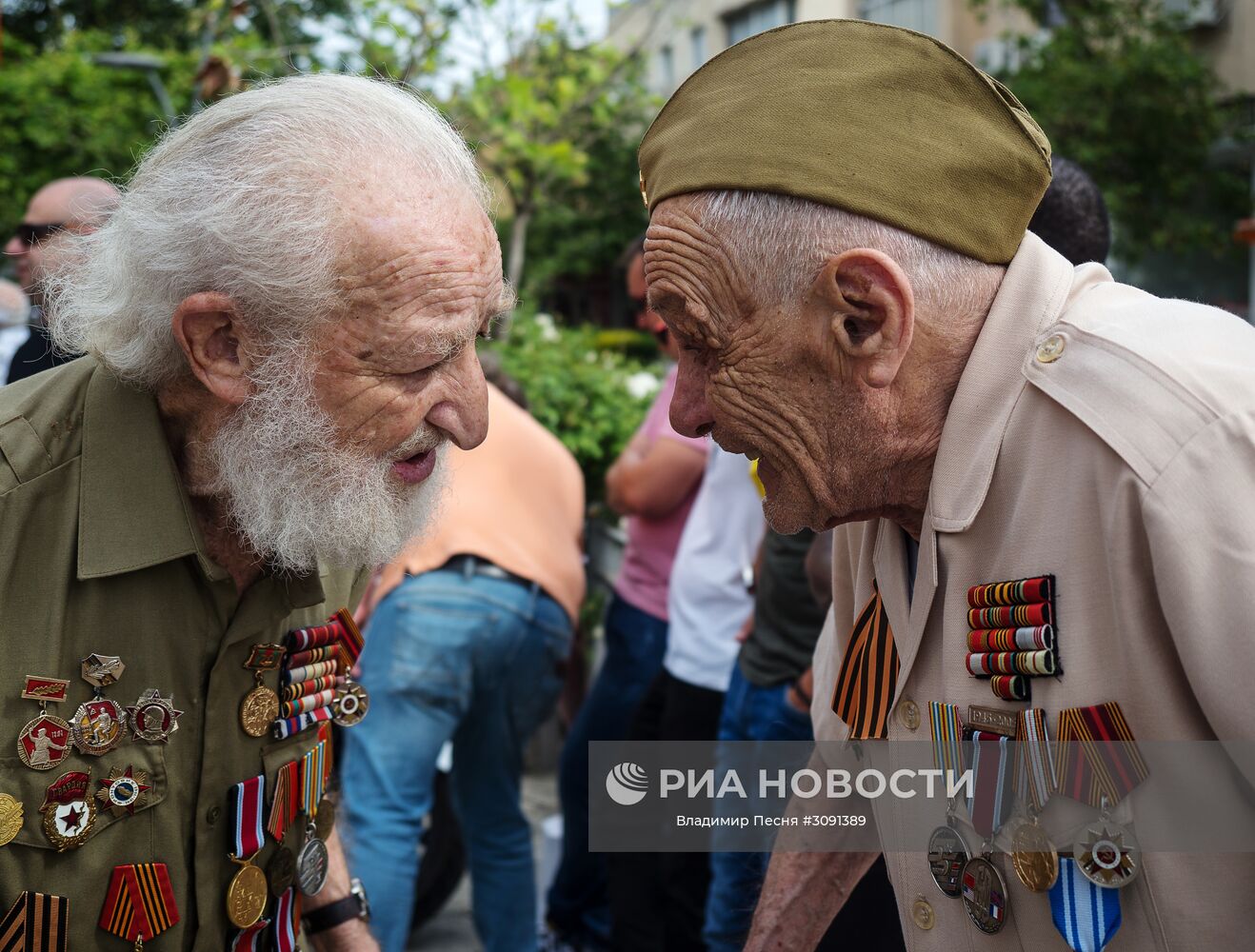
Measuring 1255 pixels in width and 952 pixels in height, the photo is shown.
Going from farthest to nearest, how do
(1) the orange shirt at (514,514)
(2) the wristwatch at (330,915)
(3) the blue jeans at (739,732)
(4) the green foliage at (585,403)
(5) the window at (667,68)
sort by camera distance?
(5) the window at (667,68) < (4) the green foliage at (585,403) < (1) the orange shirt at (514,514) < (3) the blue jeans at (739,732) < (2) the wristwatch at (330,915)

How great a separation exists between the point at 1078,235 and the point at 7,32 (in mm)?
23783

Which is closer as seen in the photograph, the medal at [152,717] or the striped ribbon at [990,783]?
the striped ribbon at [990,783]

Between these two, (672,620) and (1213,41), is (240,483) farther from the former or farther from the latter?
(1213,41)

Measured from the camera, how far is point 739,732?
143 inches

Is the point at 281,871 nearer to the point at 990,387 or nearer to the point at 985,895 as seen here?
the point at 985,895

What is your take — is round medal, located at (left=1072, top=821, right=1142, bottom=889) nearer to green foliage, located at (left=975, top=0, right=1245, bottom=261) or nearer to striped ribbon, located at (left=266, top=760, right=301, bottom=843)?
striped ribbon, located at (left=266, top=760, right=301, bottom=843)

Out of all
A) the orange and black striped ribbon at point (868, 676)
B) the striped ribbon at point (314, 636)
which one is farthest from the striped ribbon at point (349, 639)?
the orange and black striped ribbon at point (868, 676)

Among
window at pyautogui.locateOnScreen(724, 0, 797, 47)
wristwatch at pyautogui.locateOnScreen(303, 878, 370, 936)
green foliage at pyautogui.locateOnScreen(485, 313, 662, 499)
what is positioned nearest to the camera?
wristwatch at pyautogui.locateOnScreen(303, 878, 370, 936)

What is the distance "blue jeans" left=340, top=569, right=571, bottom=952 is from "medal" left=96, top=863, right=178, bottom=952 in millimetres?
1684

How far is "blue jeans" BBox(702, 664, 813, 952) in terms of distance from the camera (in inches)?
132

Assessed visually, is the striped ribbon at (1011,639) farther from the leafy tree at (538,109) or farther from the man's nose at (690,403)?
the leafy tree at (538,109)

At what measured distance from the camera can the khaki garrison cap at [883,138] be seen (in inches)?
63.5

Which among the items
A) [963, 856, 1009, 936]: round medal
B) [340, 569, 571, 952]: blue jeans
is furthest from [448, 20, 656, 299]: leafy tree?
[963, 856, 1009, 936]: round medal

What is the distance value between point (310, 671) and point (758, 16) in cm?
2085
